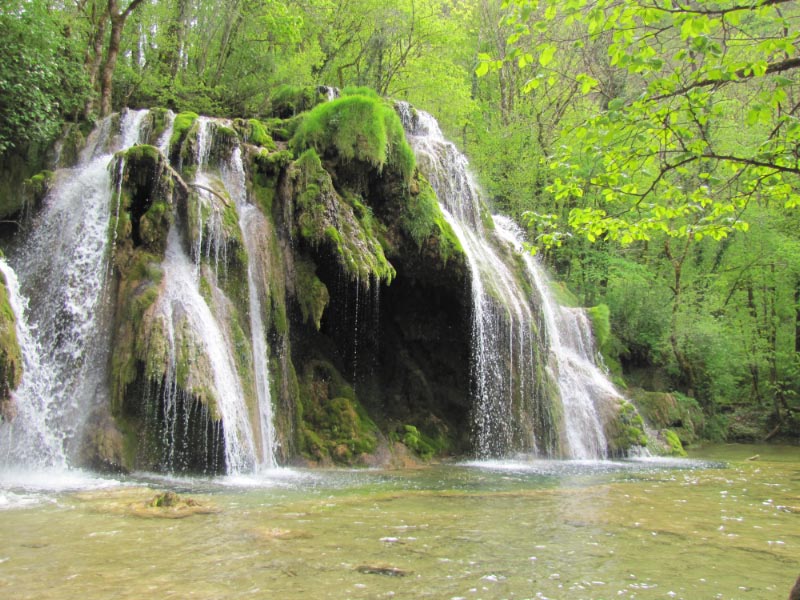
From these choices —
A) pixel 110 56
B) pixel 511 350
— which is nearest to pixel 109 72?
pixel 110 56

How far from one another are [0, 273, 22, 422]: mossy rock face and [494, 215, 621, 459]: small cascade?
11.7 metres

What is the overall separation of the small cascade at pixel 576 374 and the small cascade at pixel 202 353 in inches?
333

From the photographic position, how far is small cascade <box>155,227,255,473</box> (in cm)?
918

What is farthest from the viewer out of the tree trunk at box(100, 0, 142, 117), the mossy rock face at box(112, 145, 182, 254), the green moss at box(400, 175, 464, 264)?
the tree trunk at box(100, 0, 142, 117)

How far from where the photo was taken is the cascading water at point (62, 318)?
28.6ft

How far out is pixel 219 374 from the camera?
9656 mm

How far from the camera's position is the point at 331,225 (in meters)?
12.2

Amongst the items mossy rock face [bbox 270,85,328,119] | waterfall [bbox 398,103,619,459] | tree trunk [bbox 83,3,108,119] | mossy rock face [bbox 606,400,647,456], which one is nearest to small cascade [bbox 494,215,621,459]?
waterfall [bbox 398,103,619,459]

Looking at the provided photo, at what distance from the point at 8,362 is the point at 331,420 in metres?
6.20

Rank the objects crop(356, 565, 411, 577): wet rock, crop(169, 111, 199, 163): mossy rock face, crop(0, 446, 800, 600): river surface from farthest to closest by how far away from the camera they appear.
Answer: crop(169, 111, 199, 163): mossy rock face < crop(356, 565, 411, 577): wet rock < crop(0, 446, 800, 600): river surface

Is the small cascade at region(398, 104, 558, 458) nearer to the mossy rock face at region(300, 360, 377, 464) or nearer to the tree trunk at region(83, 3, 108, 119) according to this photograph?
the mossy rock face at region(300, 360, 377, 464)

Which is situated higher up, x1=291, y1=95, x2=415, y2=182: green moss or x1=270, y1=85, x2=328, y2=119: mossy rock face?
x1=270, y1=85, x2=328, y2=119: mossy rock face

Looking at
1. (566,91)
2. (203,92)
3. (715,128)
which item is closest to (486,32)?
(566,91)

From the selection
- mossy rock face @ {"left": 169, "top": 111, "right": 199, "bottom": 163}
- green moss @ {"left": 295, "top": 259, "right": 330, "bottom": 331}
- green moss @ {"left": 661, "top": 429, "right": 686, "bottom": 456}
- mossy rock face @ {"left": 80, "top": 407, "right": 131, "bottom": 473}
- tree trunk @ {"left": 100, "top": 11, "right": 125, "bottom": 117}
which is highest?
tree trunk @ {"left": 100, "top": 11, "right": 125, "bottom": 117}
